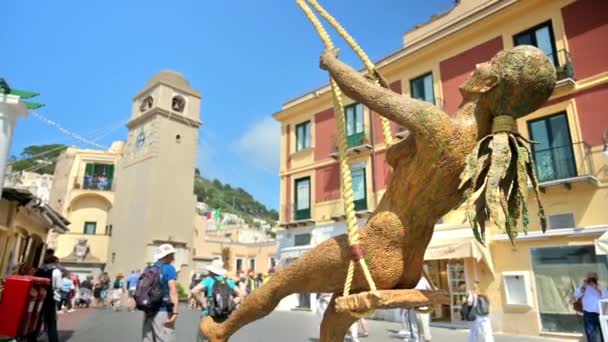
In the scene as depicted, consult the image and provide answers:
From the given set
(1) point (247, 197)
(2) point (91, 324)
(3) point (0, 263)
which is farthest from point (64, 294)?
(1) point (247, 197)

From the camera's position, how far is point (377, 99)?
216 cm

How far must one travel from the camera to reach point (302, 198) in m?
20.8

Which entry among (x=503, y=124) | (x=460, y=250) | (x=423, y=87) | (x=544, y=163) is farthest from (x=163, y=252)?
(x=423, y=87)

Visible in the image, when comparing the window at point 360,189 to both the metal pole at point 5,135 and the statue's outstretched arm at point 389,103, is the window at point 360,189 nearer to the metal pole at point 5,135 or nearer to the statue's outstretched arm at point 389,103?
the metal pole at point 5,135

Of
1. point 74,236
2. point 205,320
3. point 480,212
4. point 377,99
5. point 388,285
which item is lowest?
point 205,320

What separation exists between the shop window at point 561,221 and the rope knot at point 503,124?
12.3m

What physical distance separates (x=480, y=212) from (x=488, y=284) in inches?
507

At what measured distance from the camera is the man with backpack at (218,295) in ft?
17.8

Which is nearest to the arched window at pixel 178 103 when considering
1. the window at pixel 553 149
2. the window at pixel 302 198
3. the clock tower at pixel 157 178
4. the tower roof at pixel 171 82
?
the clock tower at pixel 157 178

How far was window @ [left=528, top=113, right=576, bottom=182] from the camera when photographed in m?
12.5

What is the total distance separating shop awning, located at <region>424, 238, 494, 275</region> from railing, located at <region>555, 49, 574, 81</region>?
5605 mm

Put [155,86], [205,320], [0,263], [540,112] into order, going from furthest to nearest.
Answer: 1. [155,86]
2. [540,112]
3. [0,263]
4. [205,320]

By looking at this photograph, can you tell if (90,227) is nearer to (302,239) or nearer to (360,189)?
(302,239)

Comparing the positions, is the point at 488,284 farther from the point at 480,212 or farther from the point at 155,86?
the point at 155,86
